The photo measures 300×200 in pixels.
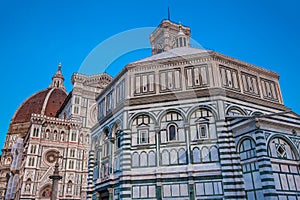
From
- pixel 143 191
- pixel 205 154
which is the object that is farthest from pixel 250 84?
pixel 143 191

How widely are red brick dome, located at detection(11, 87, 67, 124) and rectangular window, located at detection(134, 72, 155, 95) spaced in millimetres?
43482

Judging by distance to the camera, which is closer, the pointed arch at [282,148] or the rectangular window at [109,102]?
the pointed arch at [282,148]

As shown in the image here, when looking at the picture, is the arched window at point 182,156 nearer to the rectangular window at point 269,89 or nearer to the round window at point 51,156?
the rectangular window at point 269,89

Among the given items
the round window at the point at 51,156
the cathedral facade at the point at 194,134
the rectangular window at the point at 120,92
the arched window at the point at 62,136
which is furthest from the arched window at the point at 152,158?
the arched window at the point at 62,136

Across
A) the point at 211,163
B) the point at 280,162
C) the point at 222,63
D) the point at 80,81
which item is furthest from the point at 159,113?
the point at 80,81

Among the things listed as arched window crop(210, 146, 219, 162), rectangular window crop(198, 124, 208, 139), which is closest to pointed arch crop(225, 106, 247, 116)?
rectangular window crop(198, 124, 208, 139)

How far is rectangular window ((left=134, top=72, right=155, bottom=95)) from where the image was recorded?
57.9ft

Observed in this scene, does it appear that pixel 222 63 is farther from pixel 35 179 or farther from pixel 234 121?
pixel 35 179

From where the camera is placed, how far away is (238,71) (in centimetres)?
1816

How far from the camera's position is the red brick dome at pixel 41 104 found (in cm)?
5850

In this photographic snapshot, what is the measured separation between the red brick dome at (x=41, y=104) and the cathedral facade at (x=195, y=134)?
42.2 m

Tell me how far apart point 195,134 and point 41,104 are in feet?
170

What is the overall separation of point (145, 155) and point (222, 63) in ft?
24.9

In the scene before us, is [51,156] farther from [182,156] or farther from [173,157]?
[182,156]
